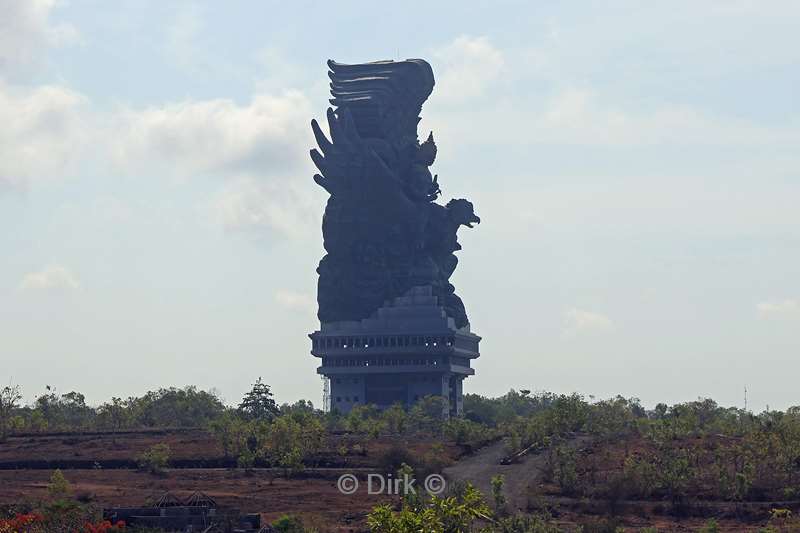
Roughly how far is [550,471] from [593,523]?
23696 mm

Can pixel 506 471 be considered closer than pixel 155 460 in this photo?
Yes

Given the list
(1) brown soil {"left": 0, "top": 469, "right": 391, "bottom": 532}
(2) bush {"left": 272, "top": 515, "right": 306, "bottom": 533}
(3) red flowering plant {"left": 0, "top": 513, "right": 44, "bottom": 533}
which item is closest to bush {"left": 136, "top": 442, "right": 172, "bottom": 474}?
(1) brown soil {"left": 0, "top": 469, "right": 391, "bottom": 532}

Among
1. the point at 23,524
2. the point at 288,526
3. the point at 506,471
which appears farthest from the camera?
the point at 506,471

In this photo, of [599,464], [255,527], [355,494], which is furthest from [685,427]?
[255,527]

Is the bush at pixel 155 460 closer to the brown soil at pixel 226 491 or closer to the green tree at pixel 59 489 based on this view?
the brown soil at pixel 226 491

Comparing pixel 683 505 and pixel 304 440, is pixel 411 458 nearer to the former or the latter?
pixel 304 440

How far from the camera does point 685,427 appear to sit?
483ft

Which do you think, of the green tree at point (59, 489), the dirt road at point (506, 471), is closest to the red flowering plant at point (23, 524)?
the green tree at point (59, 489)

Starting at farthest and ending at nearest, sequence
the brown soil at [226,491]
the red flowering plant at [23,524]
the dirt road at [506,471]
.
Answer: the dirt road at [506,471] → the brown soil at [226,491] → the red flowering plant at [23,524]

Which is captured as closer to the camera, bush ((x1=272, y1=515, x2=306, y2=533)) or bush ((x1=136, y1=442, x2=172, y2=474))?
bush ((x1=272, y1=515, x2=306, y2=533))

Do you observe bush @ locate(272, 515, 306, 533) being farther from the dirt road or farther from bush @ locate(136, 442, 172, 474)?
bush @ locate(136, 442, 172, 474)

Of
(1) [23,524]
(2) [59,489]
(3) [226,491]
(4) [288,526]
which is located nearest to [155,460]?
(3) [226,491]

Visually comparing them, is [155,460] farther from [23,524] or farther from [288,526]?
[23,524]

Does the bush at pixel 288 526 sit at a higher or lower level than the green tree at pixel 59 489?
lower
